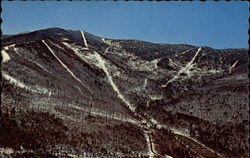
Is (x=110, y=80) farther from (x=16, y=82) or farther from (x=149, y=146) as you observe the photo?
(x=149, y=146)

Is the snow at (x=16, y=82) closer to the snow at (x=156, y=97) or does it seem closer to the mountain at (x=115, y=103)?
the mountain at (x=115, y=103)

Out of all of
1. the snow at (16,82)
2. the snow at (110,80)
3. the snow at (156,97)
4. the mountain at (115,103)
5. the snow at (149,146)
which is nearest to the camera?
the snow at (149,146)

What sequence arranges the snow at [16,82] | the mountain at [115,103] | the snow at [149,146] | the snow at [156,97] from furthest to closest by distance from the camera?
the snow at [156,97] → the snow at [16,82] → the mountain at [115,103] → the snow at [149,146]

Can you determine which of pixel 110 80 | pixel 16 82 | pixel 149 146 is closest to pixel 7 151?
pixel 149 146

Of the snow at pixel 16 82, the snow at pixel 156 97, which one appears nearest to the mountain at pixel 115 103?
the snow at pixel 156 97

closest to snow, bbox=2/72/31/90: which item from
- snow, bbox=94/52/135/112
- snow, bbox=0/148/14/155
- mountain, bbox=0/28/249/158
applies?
mountain, bbox=0/28/249/158

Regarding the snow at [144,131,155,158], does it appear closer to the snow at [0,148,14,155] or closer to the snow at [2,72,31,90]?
the snow at [0,148,14,155]

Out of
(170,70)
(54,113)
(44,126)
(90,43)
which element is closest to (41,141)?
(44,126)

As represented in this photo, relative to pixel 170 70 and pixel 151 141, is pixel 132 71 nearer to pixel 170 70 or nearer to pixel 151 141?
pixel 170 70
